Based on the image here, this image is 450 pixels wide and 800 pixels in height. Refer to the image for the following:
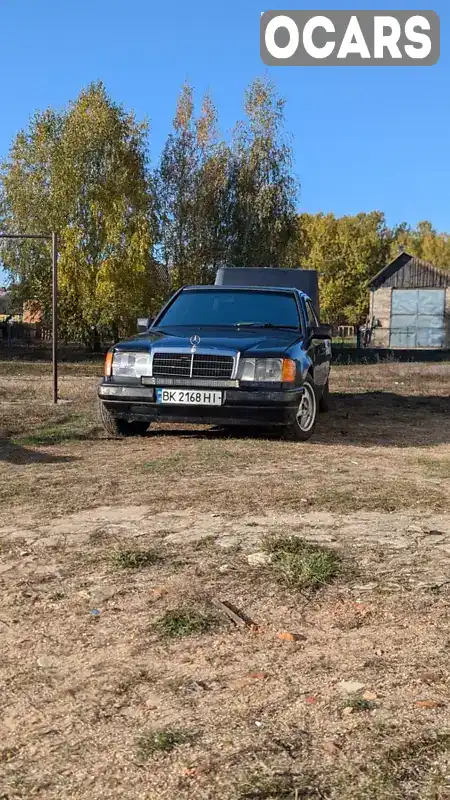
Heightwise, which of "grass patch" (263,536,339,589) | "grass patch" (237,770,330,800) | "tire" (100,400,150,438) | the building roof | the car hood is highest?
the building roof

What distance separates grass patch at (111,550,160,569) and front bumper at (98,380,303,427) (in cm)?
368

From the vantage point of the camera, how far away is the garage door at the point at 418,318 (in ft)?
154

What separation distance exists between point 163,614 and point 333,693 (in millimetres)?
885

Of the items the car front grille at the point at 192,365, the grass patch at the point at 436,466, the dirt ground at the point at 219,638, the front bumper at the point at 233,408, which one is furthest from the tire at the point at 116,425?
the grass patch at the point at 436,466

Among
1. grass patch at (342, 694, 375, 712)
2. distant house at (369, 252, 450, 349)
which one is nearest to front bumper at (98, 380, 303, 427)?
grass patch at (342, 694, 375, 712)

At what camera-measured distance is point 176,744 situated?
7.04ft

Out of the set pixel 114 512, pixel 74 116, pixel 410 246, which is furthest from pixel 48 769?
pixel 410 246

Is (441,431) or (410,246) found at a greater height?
(410,246)

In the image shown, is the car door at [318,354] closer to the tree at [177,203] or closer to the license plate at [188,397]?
the license plate at [188,397]

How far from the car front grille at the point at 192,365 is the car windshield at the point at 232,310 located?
97 centimetres

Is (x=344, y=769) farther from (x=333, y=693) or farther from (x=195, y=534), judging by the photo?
(x=195, y=534)

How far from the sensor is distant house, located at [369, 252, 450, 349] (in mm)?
46938

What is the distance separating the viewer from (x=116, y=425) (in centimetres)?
817

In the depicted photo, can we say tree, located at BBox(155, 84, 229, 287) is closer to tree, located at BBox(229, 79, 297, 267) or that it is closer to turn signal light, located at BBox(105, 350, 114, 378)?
tree, located at BBox(229, 79, 297, 267)
